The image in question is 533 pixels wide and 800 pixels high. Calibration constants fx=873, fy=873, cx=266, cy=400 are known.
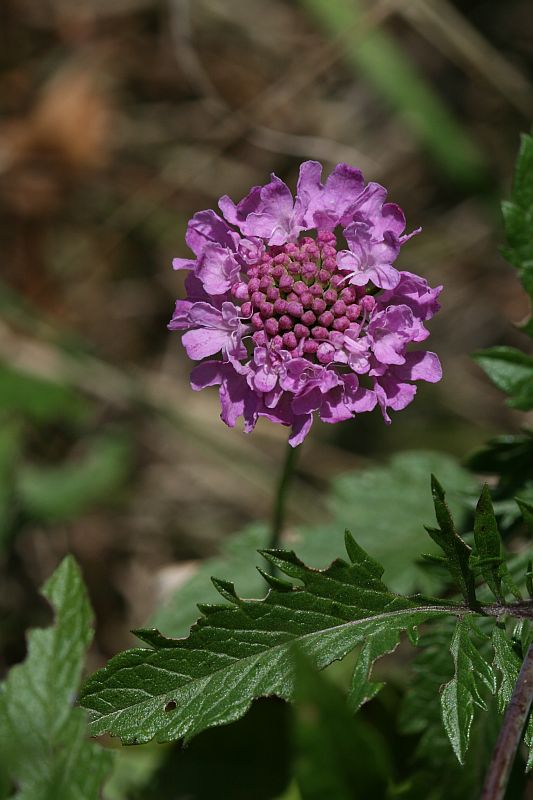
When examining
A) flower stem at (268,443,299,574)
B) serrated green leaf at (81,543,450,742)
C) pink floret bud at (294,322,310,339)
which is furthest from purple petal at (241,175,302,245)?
serrated green leaf at (81,543,450,742)

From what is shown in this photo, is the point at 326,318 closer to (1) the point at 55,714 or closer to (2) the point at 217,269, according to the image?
(2) the point at 217,269

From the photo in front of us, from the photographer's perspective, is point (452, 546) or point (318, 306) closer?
point (452, 546)

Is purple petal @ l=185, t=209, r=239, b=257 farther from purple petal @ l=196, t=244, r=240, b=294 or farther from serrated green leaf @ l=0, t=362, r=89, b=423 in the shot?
serrated green leaf @ l=0, t=362, r=89, b=423

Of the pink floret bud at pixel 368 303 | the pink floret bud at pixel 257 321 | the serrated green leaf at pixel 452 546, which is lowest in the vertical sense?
the serrated green leaf at pixel 452 546

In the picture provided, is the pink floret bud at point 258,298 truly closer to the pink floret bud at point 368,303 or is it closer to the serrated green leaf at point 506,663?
the pink floret bud at point 368,303

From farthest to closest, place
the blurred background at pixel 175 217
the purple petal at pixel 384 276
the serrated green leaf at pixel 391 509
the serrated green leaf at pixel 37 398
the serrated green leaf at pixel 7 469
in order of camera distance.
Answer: the blurred background at pixel 175 217
the serrated green leaf at pixel 37 398
the serrated green leaf at pixel 7 469
the serrated green leaf at pixel 391 509
the purple petal at pixel 384 276

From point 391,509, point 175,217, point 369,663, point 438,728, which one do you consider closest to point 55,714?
point 369,663

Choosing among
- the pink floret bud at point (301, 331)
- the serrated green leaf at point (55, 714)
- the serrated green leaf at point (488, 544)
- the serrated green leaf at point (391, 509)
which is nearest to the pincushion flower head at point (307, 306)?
the pink floret bud at point (301, 331)
